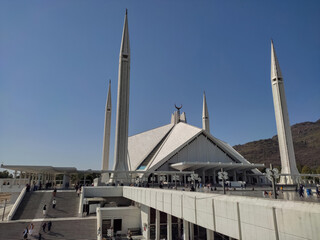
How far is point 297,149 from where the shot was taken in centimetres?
13950

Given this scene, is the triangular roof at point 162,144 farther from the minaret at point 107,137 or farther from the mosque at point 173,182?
the minaret at point 107,137

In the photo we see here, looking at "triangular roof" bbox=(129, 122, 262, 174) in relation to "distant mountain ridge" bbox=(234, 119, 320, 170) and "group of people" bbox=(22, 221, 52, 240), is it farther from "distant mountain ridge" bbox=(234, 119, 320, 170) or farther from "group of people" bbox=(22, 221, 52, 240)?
"distant mountain ridge" bbox=(234, 119, 320, 170)

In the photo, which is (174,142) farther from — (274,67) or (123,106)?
(274,67)

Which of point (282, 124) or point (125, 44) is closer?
point (125, 44)

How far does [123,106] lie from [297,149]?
13563cm

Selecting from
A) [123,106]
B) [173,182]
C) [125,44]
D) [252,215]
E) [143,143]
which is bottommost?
[252,215]

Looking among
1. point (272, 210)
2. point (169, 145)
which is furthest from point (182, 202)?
point (169, 145)

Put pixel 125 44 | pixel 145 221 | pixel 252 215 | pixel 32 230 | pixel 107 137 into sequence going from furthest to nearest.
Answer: pixel 107 137 → pixel 125 44 → pixel 145 221 → pixel 32 230 → pixel 252 215

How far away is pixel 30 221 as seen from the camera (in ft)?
56.3

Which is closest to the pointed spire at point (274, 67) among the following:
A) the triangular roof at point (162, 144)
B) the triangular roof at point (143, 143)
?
the triangular roof at point (162, 144)

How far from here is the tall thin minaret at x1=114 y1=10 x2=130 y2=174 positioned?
34.4 metres

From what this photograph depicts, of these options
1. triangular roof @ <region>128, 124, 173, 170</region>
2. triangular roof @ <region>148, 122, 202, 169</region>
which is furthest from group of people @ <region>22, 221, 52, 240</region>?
triangular roof @ <region>128, 124, 173, 170</region>

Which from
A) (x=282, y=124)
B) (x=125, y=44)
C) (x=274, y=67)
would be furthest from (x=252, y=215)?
(x=274, y=67)

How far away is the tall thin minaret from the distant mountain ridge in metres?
104
